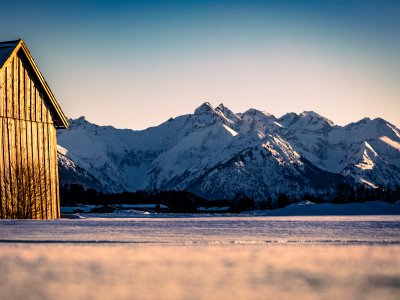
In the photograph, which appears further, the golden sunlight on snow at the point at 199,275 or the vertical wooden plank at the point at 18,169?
the vertical wooden plank at the point at 18,169

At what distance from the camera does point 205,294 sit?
2.77 meters

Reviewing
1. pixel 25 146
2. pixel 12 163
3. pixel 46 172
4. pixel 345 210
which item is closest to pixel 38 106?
pixel 25 146

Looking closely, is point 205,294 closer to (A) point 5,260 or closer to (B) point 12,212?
(A) point 5,260

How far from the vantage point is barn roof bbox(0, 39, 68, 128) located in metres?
24.6

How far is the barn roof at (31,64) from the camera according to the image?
2458cm

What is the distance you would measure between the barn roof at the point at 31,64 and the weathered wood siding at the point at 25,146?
198 mm

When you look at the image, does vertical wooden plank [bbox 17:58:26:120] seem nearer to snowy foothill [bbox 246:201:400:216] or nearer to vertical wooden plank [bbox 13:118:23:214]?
vertical wooden plank [bbox 13:118:23:214]

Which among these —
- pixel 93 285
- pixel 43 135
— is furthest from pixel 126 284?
pixel 43 135

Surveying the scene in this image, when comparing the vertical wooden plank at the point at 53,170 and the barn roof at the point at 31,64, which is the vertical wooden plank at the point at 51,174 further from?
the barn roof at the point at 31,64

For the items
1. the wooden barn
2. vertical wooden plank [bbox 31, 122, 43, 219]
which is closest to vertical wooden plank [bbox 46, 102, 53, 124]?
the wooden barn

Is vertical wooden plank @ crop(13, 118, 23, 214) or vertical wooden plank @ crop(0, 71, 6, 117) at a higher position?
vertical wooden plank @ crop(0, 71, 6, 117)

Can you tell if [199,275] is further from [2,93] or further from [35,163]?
[35,163]

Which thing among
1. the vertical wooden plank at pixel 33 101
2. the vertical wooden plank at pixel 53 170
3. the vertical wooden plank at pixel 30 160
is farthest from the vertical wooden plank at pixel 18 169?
the vertical wooden plank at pixel 53 170

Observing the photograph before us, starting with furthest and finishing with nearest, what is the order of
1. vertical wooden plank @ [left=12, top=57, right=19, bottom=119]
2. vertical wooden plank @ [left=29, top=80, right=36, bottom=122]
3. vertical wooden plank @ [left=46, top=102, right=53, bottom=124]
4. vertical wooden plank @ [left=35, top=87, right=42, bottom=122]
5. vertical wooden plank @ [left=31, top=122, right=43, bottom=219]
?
vertical wooden plank @ [left=46, top=102, right=53, bottom=124]
vertical wooden plank @ [left=35, top=87, right=42, bottom=122]
vertical wooden plank @ [left=29, top=80, right=36, bottom=122]
vertical wooden plank @ [left=31, top=122, right=43, bottom=219]
vertical wooden plank @ [left=12, top=57, right=19, bottom=119]
